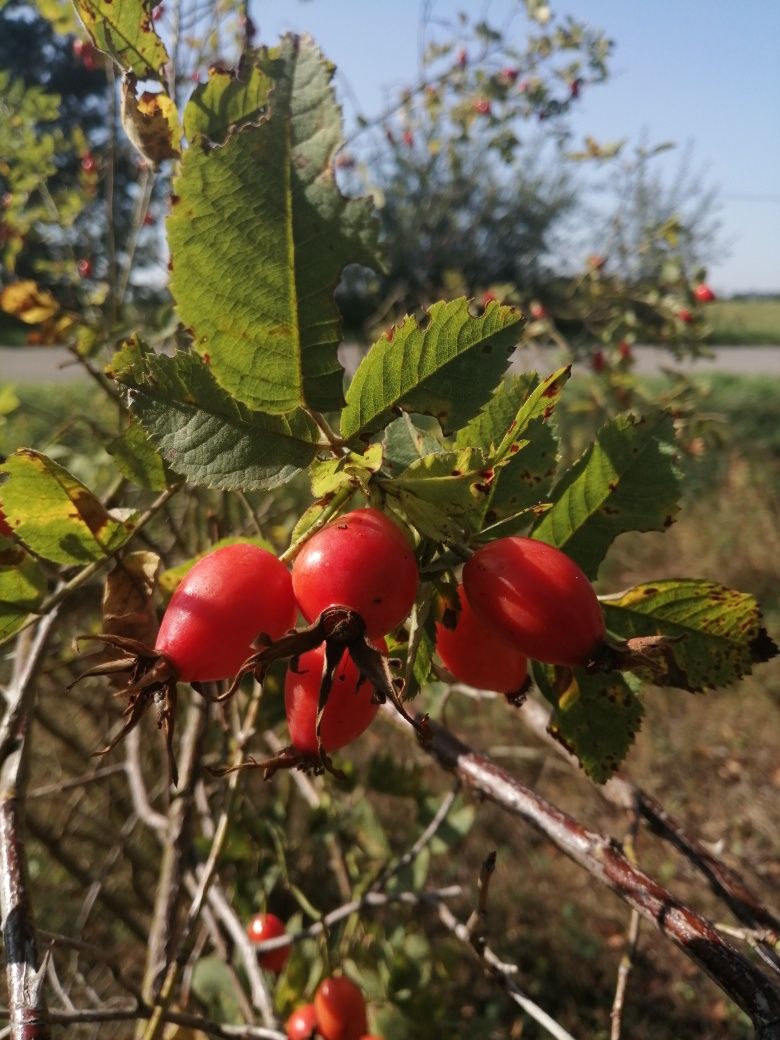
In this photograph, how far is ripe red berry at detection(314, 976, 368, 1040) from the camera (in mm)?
1177

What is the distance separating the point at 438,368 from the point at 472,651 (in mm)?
185

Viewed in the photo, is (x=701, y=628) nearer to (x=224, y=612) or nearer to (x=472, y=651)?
(x=472, y=651)

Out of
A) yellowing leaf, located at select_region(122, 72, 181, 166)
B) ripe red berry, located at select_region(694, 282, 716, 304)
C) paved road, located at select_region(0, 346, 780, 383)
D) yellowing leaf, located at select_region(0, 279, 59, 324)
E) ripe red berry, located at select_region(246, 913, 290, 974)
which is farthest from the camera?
paved road, located at select_region(0, 346, 780, 383)

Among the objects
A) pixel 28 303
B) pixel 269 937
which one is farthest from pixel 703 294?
pixel 269 937

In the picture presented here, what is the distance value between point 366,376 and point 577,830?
1.43 feet

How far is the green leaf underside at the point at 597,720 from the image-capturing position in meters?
0.57

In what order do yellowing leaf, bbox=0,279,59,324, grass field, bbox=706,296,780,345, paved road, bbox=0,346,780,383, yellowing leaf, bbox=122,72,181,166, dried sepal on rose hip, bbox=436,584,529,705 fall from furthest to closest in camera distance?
Result: grass field, bbox=706,296,780,345 < paved road, bbox=0,346,780,383 < yellowing leaf, bbox=0,279,59,324 < yellowing leaf, bbox=122,72,181,166 < dried sepal on rose hip, bbox=436,584,529,705

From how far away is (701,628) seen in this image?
558 millimetres

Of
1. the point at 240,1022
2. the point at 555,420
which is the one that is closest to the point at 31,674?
the point at 555,420

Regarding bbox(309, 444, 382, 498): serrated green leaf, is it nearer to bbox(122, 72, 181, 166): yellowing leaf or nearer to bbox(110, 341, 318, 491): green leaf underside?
bbox(110, 341, 318, 491): green leaf underside

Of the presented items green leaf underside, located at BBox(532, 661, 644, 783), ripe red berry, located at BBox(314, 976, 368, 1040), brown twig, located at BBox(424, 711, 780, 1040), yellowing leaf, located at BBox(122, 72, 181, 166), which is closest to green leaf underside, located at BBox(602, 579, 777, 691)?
green leaf underside, located at BBox(532, 661, 644, 783)

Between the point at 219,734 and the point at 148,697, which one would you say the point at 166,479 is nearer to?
the point at 148,697

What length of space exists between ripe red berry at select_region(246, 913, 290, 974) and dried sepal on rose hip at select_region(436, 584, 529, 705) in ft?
3.63

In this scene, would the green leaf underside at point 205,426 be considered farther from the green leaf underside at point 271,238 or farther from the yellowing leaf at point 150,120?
the yellowing leaf at point 150,120
